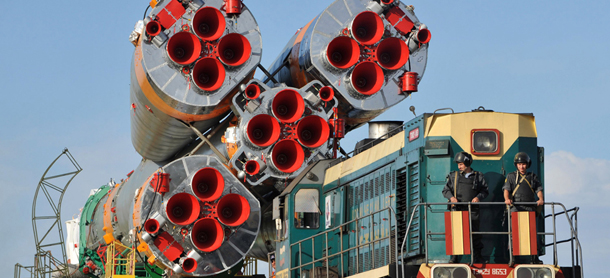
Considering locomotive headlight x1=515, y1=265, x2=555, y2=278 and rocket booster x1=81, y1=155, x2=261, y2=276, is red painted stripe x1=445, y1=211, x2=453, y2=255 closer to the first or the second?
locomotive headlight x1=515, y1=265, x2=555, y2=278

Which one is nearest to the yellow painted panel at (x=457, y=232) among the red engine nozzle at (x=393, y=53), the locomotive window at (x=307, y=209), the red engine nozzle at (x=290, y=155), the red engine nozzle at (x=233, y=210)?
the locomotive window at (x=307, y=209)

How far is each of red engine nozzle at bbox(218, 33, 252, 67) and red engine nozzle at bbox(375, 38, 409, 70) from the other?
3.03 metres

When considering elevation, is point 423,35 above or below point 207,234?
above

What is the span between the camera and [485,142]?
1270cm

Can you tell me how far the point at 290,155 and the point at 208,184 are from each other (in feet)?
6.55

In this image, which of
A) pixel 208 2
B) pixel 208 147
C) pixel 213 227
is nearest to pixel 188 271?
pixel 213 227

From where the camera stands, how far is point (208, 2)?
58.9 feet

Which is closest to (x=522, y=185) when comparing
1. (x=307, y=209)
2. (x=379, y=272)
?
(x=379, y=272)

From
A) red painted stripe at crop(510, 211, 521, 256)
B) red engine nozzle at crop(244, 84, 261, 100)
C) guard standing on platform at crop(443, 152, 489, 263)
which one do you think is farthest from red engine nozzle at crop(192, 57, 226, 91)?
red painted stripe at crop(510, 211, 521, 256)

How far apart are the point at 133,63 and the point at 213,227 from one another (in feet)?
14.0

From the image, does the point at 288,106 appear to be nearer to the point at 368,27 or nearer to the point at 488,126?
the point at 368,27

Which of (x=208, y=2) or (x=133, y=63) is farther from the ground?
(x=208, y=2)

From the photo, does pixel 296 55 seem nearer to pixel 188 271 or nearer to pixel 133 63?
pixel 133 63

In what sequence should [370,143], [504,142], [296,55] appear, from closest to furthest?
1. [504,142]
2. [370,143]
3. [296,55]
